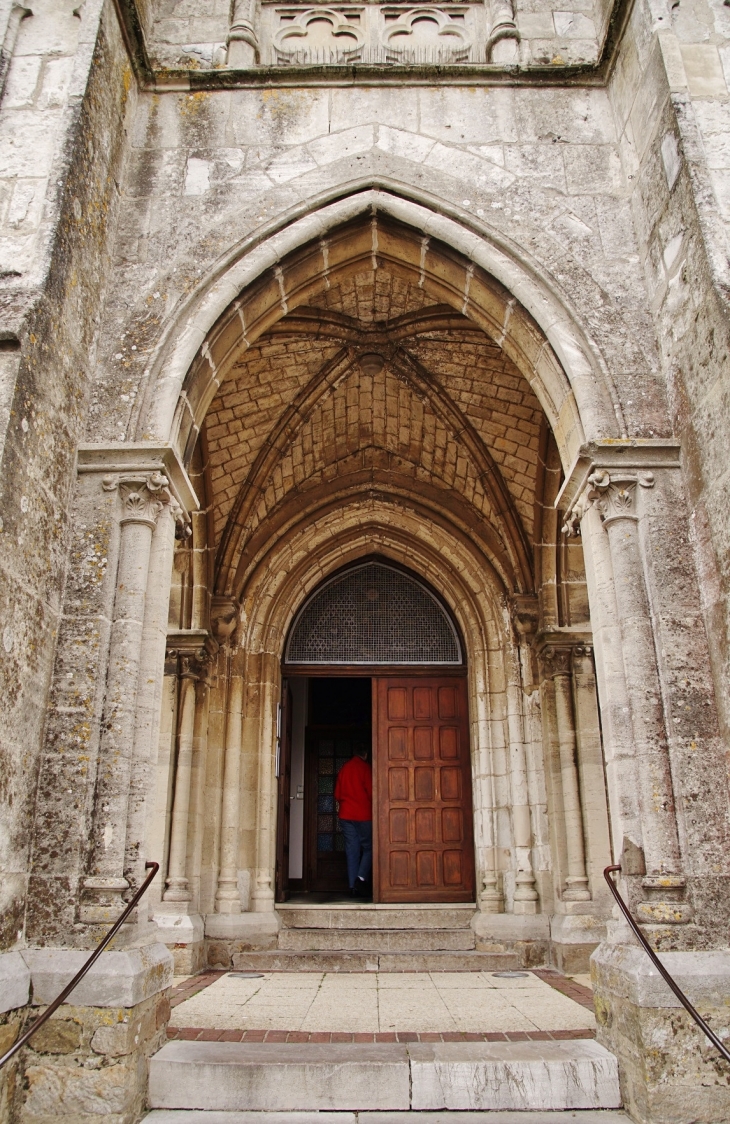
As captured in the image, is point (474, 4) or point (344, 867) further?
point (344, 867)

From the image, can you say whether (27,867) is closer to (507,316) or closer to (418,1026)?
(418,1026)

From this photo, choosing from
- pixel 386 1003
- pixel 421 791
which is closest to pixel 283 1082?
pixel 386 1003

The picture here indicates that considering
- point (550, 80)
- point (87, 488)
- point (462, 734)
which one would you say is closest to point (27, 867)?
point (87, 488)

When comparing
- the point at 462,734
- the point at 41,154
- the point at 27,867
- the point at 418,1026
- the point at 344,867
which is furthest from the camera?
the point at 344,867

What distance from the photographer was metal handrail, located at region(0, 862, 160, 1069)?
2.85 metres

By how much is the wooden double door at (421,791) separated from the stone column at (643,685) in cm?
387

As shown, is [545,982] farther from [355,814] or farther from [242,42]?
[242,42]

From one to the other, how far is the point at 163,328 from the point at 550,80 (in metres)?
3.01

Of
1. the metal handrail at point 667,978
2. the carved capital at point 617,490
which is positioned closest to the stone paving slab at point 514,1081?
the metal handrail at point 667,978

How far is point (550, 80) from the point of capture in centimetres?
523

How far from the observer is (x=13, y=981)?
10.2 ft

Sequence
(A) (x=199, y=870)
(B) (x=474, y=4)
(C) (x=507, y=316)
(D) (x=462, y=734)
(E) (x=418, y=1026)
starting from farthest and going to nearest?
(D) (x=462, y=734) < (A) (x=199, y=870) < (B) (x=474, y=4) < (C) (x=507, y=316) < (E) (x=418, y=1026)

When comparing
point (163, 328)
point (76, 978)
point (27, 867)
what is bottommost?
point (76, 978)

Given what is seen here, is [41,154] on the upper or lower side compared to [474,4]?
lower
